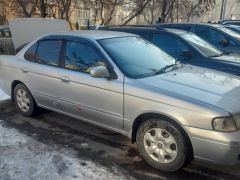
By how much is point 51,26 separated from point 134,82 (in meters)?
5.77

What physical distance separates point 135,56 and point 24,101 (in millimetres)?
2231

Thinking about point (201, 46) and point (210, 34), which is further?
point (210, 34)

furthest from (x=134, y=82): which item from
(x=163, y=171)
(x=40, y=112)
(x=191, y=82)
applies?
(x=40, y=112)

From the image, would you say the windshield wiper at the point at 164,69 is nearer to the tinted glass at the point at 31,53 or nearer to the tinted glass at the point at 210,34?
the tinted glass at the point at 31,53

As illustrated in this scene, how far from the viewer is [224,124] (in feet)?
10.7

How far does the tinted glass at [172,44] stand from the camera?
690 centimetres

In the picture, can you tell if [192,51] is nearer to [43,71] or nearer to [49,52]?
[49,52]

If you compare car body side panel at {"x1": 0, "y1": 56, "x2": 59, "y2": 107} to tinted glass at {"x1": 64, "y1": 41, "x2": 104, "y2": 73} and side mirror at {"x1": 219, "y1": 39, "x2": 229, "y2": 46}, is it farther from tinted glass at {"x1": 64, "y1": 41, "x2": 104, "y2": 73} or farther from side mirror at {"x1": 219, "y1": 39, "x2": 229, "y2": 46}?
side mirror at {"x1": 219, "y1": 39, "x2": 229, "y2": 46}

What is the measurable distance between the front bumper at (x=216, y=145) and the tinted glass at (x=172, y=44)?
372cm

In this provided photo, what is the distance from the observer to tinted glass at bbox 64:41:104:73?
4335 millimetres

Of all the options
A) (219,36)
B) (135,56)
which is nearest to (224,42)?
(219,36)

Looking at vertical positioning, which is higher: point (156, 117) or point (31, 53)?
point (31, 53)

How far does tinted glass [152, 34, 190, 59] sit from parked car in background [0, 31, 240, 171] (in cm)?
212

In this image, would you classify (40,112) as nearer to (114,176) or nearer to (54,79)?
(54,79)
